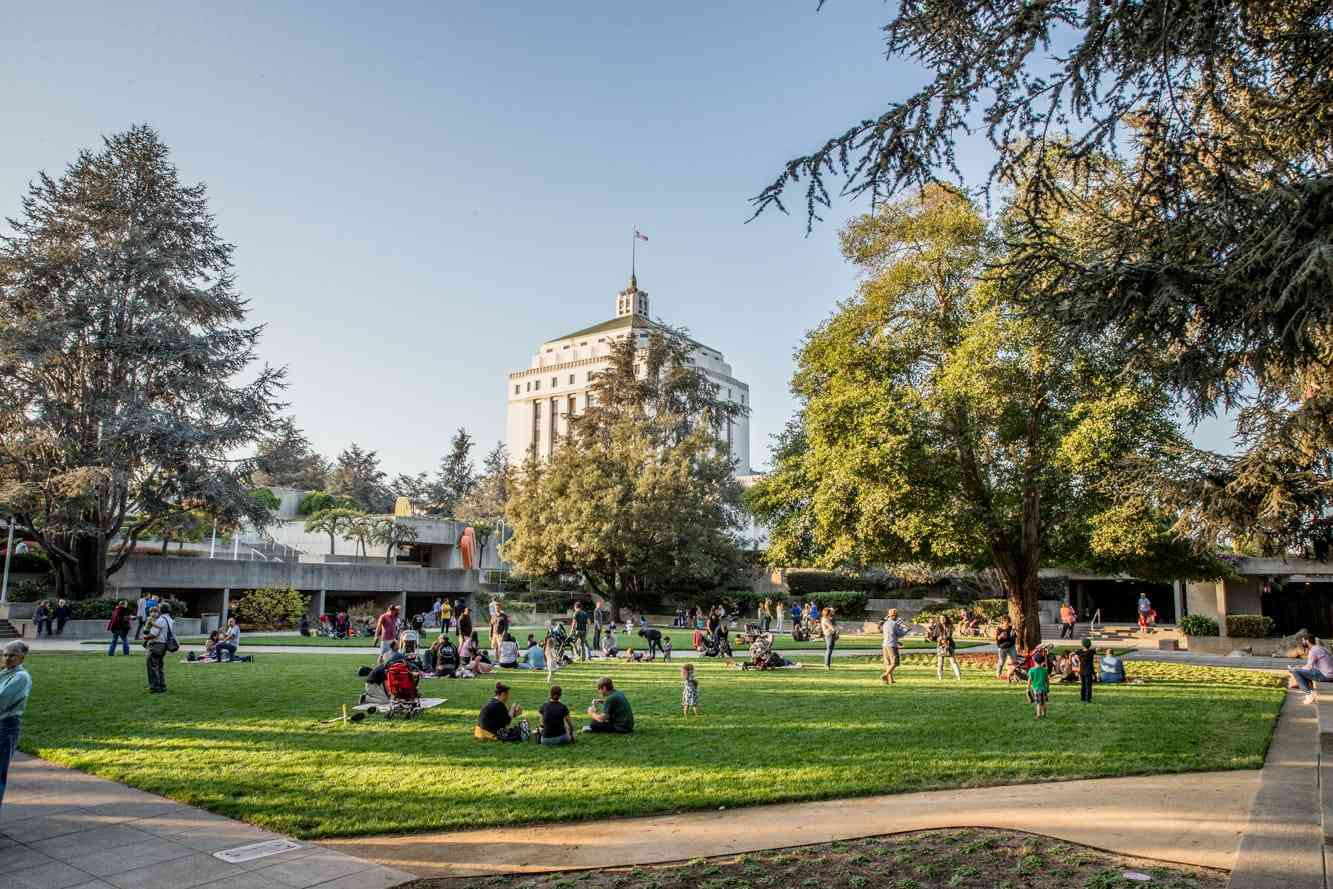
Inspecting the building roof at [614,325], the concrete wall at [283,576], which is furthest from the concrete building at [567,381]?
the concrete wall at [283,576]

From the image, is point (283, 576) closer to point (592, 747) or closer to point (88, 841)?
point (592, 747)

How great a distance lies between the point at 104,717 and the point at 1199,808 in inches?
564

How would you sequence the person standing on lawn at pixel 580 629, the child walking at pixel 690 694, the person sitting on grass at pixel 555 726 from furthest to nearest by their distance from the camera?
1. the person standing on lawn at pixel 580 629
2. the child walking at pixel 690 694
3. the person sitting on grass at pixel 555 726

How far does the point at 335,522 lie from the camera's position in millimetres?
57188

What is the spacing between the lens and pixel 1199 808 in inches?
321

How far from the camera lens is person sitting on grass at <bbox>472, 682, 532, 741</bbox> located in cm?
1153

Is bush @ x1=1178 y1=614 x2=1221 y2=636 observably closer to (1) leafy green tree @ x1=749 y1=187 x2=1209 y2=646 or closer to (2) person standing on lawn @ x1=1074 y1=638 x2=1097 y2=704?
(1) leafy green tree @ x1=749 y1=187 x2=1209 y2=646

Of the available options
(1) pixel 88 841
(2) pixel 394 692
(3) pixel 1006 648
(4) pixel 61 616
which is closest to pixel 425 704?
(2) pixel 394 692

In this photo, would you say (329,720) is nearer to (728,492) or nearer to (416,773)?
(416,773)

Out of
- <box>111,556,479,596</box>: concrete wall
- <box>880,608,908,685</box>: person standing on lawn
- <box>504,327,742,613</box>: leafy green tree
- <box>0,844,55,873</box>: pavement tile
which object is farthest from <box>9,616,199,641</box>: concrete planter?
<box>0,844,55,873</box>: pavement tile

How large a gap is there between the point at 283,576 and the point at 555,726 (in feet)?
117

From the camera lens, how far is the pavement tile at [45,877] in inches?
244

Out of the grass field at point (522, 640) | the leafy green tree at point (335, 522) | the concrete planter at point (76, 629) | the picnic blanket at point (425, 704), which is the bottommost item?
the grass field at point (522, 640)

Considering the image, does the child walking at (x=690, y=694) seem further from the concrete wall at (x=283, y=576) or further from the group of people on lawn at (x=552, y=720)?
the concrete wall at (x=283, y=576)
